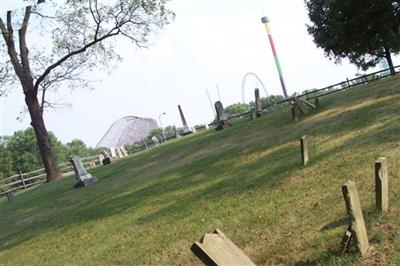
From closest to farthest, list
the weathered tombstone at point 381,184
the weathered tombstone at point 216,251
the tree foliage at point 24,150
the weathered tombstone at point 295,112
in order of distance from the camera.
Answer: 1. the weathered tombstone at point 216,251
2. the weathered tombstone at point 381,184
3. the weathered tombstone at point 295,112
4. the tree foliage at point 24,150

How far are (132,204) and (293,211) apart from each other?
15.9ft

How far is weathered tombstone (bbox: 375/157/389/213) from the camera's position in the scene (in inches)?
256

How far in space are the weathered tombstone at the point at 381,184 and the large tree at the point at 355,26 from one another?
2610 centimetres

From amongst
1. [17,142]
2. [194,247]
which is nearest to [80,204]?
[194,247]

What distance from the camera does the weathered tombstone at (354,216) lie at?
18.8 feet

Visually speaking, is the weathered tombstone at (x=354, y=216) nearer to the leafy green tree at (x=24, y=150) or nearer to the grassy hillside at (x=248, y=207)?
the grassy hillside at (x=248, y=207)

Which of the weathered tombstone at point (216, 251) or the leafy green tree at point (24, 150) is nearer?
the weathered tombstone at point (216, 251)

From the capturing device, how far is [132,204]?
11.8 metres

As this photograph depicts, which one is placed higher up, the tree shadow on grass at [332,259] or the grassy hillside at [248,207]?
the grassy hillside at [248,207]

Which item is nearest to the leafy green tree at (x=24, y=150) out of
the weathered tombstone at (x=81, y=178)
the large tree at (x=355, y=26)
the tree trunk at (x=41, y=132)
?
the large tree at (x=355, y=26)

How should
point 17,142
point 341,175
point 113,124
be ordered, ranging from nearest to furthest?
point 341,175, point 113,124, point 17,142

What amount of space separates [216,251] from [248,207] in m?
4.46

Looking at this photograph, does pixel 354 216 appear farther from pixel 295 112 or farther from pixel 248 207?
pixel 295 112

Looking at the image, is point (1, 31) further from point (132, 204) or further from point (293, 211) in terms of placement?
point (293, 211)
